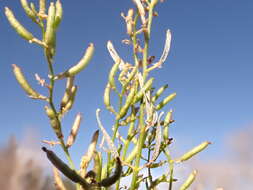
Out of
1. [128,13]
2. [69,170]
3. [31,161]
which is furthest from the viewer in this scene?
[31,161]

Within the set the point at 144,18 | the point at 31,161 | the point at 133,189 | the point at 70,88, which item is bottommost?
the point at 133,189

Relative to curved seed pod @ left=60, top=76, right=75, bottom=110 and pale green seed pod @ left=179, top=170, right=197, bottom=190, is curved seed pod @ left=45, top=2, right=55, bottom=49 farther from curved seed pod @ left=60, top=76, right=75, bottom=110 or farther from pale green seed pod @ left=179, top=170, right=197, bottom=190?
pale green seed pod @ left=179, top=170, right=197, bottom=190

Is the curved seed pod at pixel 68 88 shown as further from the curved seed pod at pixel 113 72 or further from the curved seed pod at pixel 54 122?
the curved seed pod at pixel 113 72

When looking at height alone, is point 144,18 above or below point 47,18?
above

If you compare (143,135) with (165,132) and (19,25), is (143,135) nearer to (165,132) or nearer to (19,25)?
(165,132)

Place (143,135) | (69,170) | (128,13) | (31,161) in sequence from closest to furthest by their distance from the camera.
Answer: (69,170)
(143,135)
(128,13)
(31,161)

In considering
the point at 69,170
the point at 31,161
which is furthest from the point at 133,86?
the point at 31,161

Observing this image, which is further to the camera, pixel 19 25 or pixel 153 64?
pixel 153 64
